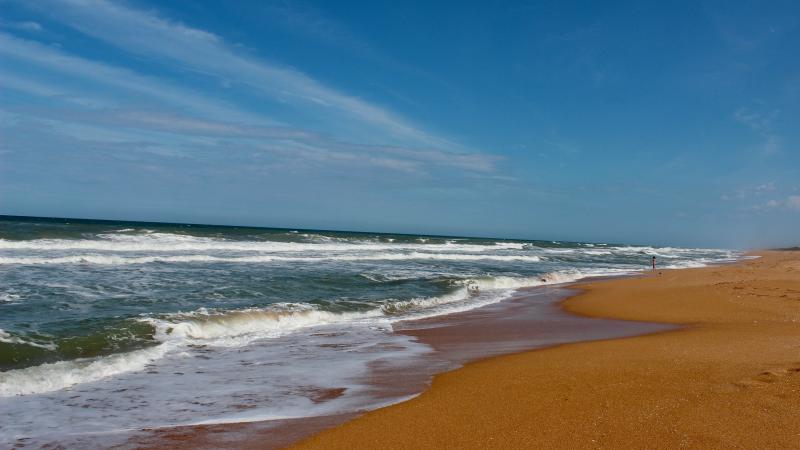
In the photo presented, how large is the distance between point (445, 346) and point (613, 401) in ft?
14.2

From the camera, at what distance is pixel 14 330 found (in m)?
8.02

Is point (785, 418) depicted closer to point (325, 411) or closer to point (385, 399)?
point (385, 399)

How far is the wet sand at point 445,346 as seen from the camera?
175 inches

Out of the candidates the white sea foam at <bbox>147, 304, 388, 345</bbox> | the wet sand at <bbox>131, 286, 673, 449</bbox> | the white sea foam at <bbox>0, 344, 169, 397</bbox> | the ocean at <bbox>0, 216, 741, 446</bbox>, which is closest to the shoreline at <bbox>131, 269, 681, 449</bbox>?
the wet sand at <bbox>131, 286, 673, 449</bbox>

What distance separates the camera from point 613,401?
4.67 m

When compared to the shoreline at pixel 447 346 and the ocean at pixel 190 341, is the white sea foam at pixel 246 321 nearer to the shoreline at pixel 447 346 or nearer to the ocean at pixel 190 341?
the ocean at pixel 190 341

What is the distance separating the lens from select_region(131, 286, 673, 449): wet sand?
14.6 ft

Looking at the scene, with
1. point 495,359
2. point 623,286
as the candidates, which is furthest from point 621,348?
point 623,286

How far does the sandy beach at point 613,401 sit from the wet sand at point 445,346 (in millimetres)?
350

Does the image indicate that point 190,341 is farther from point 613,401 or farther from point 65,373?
point 613,401

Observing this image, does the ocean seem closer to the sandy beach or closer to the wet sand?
the wet sand

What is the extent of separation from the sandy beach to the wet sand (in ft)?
1.15

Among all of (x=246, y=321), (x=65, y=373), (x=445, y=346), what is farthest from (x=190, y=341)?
(x=445, y=346)

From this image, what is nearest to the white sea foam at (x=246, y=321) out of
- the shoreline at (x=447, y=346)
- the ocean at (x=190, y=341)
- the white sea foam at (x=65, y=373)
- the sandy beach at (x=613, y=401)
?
the ocean at (x=190, y=341)
